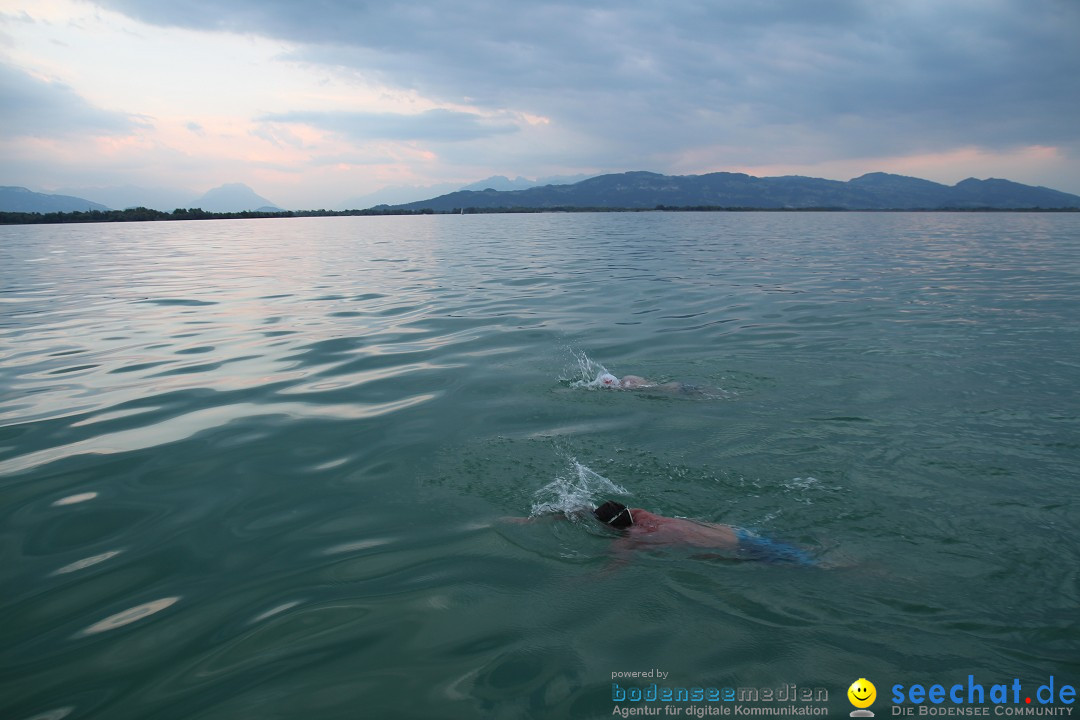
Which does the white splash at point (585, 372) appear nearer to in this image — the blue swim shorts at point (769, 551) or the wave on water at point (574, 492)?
the wave on water at point (574, 492)

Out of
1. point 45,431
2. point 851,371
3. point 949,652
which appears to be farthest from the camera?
point 851,371

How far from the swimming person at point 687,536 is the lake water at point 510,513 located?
0.54ft

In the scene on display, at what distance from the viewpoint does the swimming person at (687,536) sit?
17.8 ft

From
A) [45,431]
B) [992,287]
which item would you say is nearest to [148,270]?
[45,431]

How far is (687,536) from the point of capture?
5.65 metres

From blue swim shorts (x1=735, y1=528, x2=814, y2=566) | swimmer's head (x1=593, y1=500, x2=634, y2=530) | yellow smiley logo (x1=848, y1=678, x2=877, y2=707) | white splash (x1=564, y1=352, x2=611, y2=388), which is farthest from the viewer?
white splash (x1=564, y1=352, x2=611, y2=388)

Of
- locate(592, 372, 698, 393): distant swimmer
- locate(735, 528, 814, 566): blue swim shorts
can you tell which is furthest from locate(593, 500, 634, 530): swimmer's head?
locate(592, 372, 698, 393): distant swimmer

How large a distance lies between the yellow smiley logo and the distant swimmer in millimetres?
6477

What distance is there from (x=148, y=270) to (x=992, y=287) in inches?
1449

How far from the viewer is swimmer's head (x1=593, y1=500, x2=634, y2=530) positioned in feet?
19.1

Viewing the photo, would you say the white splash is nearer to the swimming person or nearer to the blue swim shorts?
the swimming person

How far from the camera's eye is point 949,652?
4152 millimetres

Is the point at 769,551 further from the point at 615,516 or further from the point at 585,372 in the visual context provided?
the point at 585,372

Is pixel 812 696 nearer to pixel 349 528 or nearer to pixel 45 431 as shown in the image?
pixel 349 528
